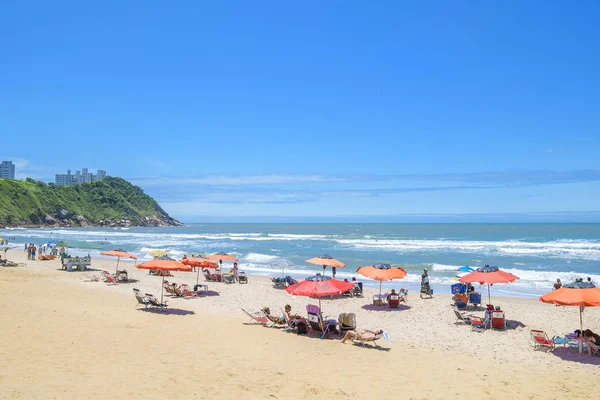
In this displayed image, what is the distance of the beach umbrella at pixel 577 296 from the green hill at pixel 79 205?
95.2 meters

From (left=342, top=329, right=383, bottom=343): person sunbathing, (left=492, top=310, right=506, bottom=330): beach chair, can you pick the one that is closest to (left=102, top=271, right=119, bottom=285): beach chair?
(left=342, top=329, right=383, bottom=343): person sunbathing

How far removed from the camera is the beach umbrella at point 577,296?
28.5 feet

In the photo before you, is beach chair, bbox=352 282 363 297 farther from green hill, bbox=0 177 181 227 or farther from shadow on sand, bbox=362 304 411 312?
green hill, bbox=0 177 181 227

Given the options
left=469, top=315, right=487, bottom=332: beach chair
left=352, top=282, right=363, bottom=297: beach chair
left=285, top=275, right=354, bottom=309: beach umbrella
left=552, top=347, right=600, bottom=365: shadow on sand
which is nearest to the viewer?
left=552, top=347, right=600, bottom=365: shadow on sand

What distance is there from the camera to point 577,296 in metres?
8.84

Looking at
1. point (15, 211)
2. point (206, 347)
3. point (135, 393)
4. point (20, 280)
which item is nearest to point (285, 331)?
point (206, 347)

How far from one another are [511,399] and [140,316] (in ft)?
30.2

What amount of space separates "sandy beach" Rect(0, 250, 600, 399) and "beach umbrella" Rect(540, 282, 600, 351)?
126cm

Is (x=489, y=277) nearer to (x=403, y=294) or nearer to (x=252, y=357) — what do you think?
(x=403, y=294)

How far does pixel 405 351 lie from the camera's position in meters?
9.37

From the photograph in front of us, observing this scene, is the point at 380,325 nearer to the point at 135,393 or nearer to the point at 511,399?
the point at 511,399

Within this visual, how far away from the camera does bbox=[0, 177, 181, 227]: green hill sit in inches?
3494

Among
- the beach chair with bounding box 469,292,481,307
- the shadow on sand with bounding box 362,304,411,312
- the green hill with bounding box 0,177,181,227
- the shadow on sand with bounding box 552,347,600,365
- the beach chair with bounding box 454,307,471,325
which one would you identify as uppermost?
the green hill with bounding box 0,177,181,227

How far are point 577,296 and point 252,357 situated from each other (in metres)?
6.81
